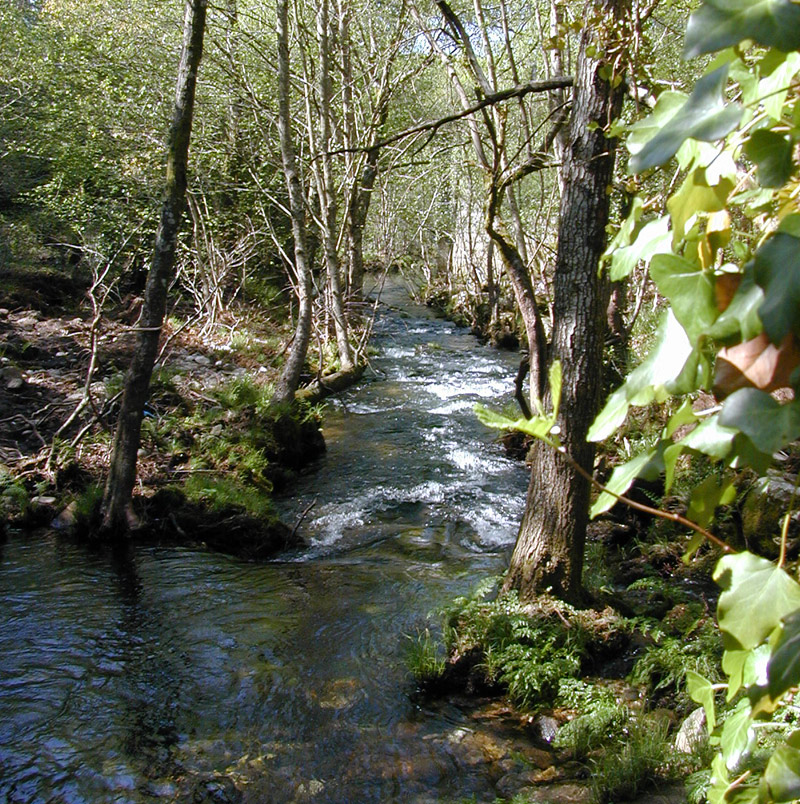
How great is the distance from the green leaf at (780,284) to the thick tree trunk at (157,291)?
6.66m

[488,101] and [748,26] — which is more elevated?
[488,101]

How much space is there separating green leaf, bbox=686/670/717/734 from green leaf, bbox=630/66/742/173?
2.45 ft

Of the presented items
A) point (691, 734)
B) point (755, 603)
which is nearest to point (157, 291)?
point (691, 734)

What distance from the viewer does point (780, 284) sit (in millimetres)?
521

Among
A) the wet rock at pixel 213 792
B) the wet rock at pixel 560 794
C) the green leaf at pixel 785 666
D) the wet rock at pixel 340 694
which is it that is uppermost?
the green leaf at pixel 785 666

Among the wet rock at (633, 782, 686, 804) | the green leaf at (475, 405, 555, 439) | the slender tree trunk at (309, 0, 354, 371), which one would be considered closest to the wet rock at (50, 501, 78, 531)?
the wet rock at (633, 782, 686, 804)

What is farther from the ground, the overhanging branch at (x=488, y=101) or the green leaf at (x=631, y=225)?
the overhanging branch at (x=488, y=101)

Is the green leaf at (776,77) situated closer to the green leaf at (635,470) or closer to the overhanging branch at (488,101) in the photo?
the green leaf at (635,470)

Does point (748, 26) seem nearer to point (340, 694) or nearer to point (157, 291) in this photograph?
point (340, 694)

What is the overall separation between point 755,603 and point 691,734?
3.72 metres

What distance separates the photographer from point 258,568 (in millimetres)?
6836

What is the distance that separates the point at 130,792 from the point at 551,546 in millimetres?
3000

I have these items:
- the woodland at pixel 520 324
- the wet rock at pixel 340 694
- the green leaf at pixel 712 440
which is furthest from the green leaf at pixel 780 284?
the wet rock at pixel 340 694

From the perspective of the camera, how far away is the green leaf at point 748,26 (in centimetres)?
52
